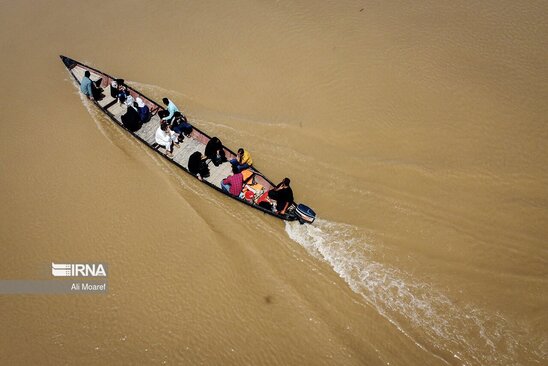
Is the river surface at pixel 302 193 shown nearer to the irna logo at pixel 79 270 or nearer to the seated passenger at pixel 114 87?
the irna logo at pixel 79 270

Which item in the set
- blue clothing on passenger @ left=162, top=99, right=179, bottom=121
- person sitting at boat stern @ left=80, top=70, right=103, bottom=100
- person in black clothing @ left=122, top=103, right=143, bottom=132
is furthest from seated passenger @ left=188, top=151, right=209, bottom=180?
person sitting at boat stern @ left=80, top=70, right=103, bottom=100

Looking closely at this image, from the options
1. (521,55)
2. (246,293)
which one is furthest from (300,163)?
(521,55)

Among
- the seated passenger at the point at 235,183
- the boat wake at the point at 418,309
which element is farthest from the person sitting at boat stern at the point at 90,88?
the boat wake at the point at 418,309

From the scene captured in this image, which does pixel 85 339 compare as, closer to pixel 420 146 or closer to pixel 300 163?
pixel 300 163

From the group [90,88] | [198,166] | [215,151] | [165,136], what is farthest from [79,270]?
[90,88]

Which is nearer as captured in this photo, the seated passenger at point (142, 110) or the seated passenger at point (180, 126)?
the seated passenger at point (180, 126)

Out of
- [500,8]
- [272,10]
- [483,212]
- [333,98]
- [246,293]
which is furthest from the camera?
[272,10]
